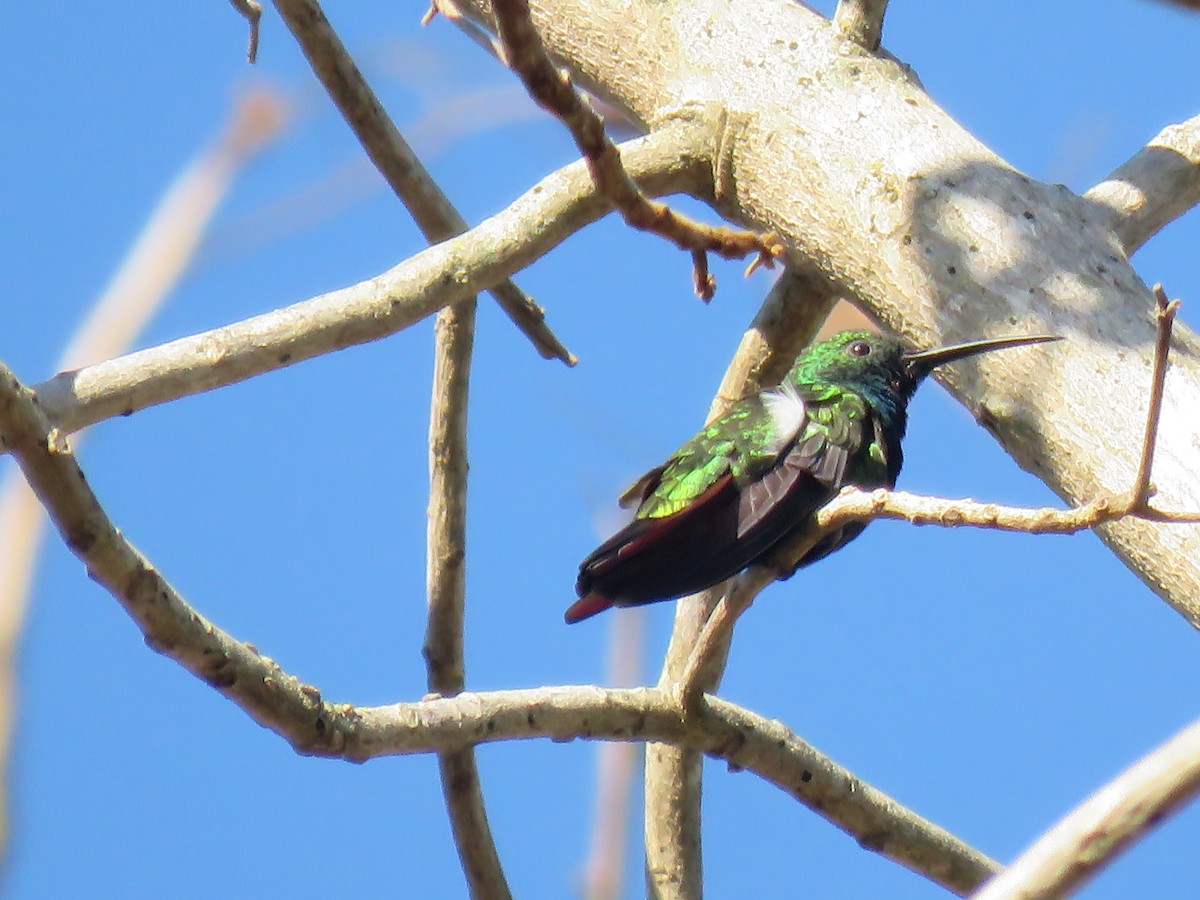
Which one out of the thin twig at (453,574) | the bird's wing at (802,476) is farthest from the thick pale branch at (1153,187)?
the thin twig at (453,574)

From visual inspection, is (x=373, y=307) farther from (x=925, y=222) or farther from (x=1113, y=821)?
(x=1113, y=821)

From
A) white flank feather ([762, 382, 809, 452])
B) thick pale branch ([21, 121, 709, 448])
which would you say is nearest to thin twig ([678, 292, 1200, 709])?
thick pale branch ([21, 121, 709, 448])

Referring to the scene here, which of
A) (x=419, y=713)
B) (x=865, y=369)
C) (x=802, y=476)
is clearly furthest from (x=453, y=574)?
(x=865, y=369)

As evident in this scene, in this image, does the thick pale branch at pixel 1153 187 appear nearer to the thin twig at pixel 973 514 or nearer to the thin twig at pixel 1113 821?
the thin twig at pixel 973 514

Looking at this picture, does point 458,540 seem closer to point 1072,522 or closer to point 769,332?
point 769,332

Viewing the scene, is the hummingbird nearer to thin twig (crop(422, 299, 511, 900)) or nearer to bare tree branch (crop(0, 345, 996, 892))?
thin twig (crop(422, 299, 511, 900))
